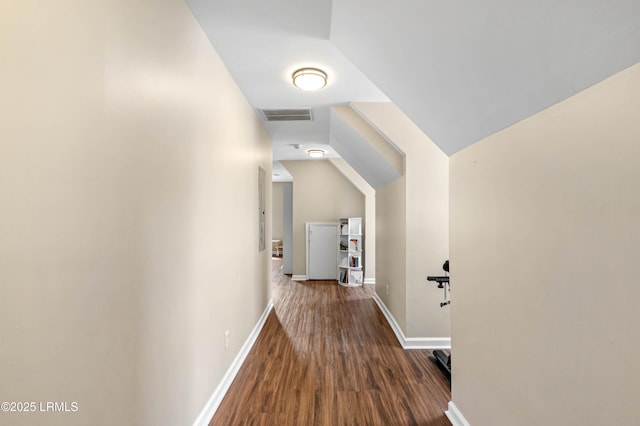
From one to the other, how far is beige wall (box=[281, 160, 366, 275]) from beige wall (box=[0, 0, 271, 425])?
16.3ft

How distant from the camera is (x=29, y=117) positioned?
78 centimetres

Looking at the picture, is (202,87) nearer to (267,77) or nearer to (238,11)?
(238,11)

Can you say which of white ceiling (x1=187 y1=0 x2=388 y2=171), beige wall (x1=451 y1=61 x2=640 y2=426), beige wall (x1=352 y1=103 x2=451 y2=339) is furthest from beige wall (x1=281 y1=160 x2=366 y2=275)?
beige wall (x1=451 y1=61 x2=640 y2=426)

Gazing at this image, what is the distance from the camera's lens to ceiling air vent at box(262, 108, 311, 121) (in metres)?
3.55

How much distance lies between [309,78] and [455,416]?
2.71m

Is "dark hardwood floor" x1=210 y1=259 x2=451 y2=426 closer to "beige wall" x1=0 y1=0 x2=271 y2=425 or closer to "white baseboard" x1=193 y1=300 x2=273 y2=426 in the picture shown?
"white baseboard" x1=193 y1=300 x2=273 y2=426

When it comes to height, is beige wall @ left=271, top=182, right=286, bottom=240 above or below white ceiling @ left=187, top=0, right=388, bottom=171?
below

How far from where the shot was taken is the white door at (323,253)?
6.85m

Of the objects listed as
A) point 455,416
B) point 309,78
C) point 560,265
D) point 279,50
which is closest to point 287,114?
point 309,78

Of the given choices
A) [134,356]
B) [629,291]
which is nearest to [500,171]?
[629,291]

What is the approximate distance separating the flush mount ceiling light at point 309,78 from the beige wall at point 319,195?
429cm

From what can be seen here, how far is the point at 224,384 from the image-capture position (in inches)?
91.4

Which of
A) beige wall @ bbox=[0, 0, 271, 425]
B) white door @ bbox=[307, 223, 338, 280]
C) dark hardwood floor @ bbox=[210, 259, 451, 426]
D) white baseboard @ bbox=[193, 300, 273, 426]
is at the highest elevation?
beige wall @ bbox=[0, 0, 271, 425]

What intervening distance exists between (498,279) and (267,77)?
2.36 m
